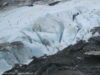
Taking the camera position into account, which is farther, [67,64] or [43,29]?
[43,29]

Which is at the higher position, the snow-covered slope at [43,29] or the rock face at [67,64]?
the rock face at [67,64]

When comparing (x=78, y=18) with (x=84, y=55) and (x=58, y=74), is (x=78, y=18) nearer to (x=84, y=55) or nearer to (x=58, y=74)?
(x=84, y=55)

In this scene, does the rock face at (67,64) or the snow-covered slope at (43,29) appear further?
the snow-covered slope at (43,29)

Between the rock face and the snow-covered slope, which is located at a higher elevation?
the rock face

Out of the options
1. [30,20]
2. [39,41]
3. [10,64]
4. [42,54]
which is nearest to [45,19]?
[30,20]
